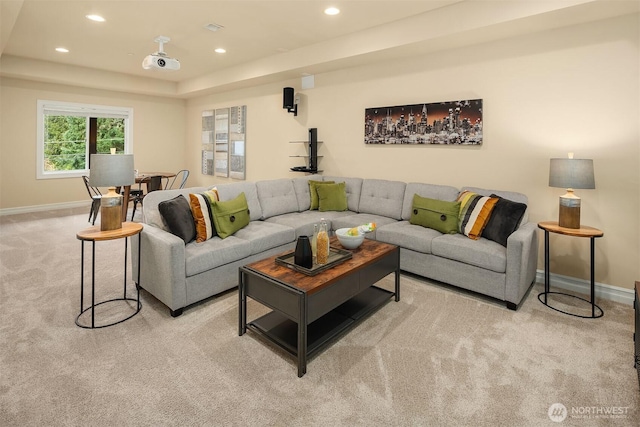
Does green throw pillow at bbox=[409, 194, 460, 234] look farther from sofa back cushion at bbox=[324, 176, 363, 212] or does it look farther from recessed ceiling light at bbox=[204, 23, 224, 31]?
recessed ceiling light at bbox=[204, 23, 224, 31]

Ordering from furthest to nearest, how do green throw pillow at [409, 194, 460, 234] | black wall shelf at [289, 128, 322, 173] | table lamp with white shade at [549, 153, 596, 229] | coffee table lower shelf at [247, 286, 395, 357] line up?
black wall shelf at [289, 128, 322, 173] < green throw pillow at [409, 194, 460, 234] < table lamp with white shade at [549, 153, 596, 229] < coffee table lower shelf at [247, 286, 395, 357]

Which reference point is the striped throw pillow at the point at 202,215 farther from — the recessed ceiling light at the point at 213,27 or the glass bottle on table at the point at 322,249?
the recessed ceiling light at the point at 213,27

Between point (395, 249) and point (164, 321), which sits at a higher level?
point (395, 249)

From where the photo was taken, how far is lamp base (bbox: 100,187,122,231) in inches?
102

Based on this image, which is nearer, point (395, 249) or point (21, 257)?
point (395, 249)

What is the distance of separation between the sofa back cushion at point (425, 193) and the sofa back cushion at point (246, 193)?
5.52 feet

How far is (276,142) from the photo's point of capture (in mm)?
6059

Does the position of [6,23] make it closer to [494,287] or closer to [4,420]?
[4,420]

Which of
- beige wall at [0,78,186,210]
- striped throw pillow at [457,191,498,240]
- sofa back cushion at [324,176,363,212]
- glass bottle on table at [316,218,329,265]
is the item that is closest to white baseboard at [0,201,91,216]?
beige wall at [0,78,186,210]

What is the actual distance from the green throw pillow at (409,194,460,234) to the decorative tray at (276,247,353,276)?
4.26 feet

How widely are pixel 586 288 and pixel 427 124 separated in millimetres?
2305

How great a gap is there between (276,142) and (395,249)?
3773 millimetres

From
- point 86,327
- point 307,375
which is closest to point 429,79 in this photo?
point 307,375

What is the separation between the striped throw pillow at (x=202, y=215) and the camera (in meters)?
3.03
